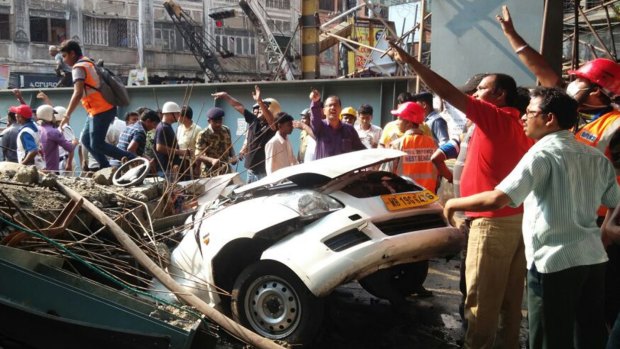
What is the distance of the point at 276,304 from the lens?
174 inches

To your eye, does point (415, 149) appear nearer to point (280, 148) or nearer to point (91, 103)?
point (280, 148)

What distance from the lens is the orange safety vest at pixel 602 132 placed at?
3.82 m

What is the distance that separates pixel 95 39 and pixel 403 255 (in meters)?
41.6

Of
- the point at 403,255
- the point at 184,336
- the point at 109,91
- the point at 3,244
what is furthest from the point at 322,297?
the point at 109,91

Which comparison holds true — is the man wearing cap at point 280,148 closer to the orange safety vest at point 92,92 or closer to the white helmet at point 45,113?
the orange safety vest at point 92,92

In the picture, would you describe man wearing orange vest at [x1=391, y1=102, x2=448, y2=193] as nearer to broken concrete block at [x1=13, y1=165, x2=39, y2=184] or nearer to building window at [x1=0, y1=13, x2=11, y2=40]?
broken concrete block at [x1=13, y1=165, x2=39, y2=184]

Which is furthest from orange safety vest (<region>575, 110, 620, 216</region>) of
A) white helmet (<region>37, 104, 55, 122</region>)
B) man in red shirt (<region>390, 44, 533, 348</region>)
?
white helmet (<region>37, 104, 55, 122</region>)

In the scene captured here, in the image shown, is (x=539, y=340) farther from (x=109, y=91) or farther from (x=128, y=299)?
(x=109, y=91)

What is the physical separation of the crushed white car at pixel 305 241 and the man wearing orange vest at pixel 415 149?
4.29ft

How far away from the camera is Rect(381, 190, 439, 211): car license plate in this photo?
4.67 m

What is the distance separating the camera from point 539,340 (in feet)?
10.7

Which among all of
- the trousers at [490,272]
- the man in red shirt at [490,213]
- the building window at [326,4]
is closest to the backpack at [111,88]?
the man in red shirt at [490,213]

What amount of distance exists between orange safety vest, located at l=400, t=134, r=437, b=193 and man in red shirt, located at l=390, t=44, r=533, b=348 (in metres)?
2.25

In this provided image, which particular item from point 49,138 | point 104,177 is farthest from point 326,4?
point 104,177
